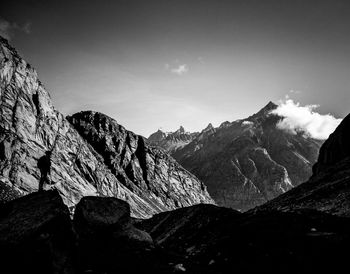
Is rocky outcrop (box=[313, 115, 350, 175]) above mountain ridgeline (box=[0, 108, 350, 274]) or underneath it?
above

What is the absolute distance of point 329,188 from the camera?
62750 mm

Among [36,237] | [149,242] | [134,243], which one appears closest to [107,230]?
[134,243]

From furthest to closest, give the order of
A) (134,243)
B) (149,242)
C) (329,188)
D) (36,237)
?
(329,188)
(149,242)
(134,243)
(36,237)

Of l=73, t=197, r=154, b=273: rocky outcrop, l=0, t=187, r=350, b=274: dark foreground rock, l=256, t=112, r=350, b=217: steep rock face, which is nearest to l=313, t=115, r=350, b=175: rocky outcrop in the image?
l=256, t=112, r=350, b=217: steep rock face

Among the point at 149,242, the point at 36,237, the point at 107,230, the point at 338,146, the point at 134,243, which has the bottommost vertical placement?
the point at 149,242

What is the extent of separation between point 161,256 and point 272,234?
12.0 metres

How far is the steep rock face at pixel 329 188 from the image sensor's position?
50088mm

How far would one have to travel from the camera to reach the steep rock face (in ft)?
164

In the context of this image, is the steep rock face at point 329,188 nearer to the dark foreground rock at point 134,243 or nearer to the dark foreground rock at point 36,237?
the dark foreground rock at point 134,243

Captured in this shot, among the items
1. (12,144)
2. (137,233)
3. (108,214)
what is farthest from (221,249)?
(12,144)

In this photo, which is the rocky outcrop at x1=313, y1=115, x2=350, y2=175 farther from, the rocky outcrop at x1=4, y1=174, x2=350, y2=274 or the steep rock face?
the rocky outcrop at x1=4, y1=174, x2=350, y2=274

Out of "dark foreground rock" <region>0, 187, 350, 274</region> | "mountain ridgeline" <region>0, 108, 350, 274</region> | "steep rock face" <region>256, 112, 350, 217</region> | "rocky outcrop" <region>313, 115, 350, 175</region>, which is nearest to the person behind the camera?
"dark foreground rock" <region>0, 187, 350, 274</region>

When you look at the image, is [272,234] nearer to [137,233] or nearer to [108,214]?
[137,233]

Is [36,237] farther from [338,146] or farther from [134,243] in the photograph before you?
[338,146]
